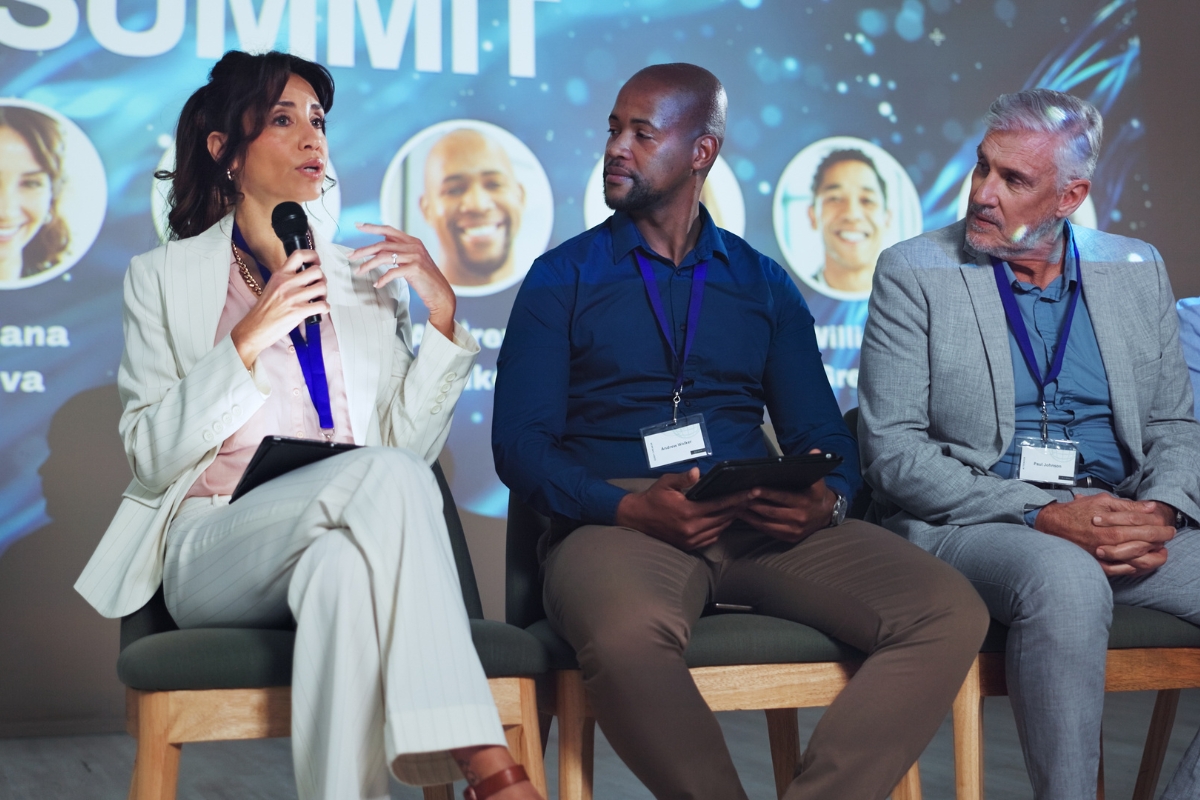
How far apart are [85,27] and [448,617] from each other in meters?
2.87

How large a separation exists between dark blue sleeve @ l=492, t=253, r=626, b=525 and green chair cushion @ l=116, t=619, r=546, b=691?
0.37 metres

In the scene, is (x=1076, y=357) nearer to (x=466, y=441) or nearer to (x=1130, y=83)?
(x=466, y=441)

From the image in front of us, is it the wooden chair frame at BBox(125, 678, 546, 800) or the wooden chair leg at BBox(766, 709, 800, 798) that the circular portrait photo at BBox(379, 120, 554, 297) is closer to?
the wooden chair leg at BBox(766, 709, 800, 798)

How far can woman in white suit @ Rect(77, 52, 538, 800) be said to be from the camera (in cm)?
151

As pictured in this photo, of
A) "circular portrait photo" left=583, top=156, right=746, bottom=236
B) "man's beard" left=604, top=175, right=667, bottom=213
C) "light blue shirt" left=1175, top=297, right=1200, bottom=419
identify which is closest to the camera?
"man's beard" left=604, top=175, right=667, bottom=213

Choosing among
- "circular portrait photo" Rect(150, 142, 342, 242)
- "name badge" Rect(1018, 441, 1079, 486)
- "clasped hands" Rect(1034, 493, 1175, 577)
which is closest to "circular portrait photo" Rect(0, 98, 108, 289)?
"circular portrait photo" Rect(150, 142, 342, 242)

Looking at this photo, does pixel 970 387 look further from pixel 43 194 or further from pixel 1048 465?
pixel 43 194

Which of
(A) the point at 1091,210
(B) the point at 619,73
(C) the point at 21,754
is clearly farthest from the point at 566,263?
(A) the point at 1091,210

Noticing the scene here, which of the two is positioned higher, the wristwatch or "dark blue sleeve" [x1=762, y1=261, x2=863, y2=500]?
"dark blue sleeve" [x1=762, y1=261, x2=863, y2=500]

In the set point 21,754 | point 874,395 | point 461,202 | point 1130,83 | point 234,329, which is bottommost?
point 21,754

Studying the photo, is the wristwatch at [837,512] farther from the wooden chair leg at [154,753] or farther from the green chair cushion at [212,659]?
the wooden chair leg at [154,753]

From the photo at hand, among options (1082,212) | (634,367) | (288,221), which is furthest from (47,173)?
(1082,212)

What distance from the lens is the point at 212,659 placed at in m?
1.60

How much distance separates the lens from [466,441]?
3.95m
